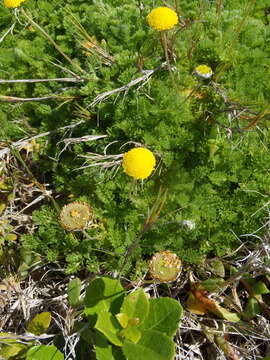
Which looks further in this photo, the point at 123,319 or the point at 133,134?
the point at 133,134

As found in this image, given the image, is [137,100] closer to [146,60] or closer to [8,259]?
[146,60]

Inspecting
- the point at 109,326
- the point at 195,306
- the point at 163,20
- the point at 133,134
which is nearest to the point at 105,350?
the point at 109,326

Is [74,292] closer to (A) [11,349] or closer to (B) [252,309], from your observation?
(A) [11,349]

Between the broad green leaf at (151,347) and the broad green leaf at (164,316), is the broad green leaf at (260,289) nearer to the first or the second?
the broad green leaf at (164,316)

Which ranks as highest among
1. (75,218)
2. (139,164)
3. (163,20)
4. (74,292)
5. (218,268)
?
(163,20)

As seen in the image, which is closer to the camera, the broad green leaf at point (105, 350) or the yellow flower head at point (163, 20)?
the broad green leaf at point (105, 350)

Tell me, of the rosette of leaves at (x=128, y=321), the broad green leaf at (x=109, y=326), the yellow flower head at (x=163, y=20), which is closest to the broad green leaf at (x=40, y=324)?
the rosette of leaves at (x=128, y=321)

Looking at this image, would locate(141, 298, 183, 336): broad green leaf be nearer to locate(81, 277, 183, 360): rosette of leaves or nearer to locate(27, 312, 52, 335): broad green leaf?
locate(81, 277, 183, 360): rosette of leaves

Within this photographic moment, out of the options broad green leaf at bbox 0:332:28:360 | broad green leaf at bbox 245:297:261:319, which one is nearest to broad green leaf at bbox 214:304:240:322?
broad green leaf at bbox 245:297:261:319
